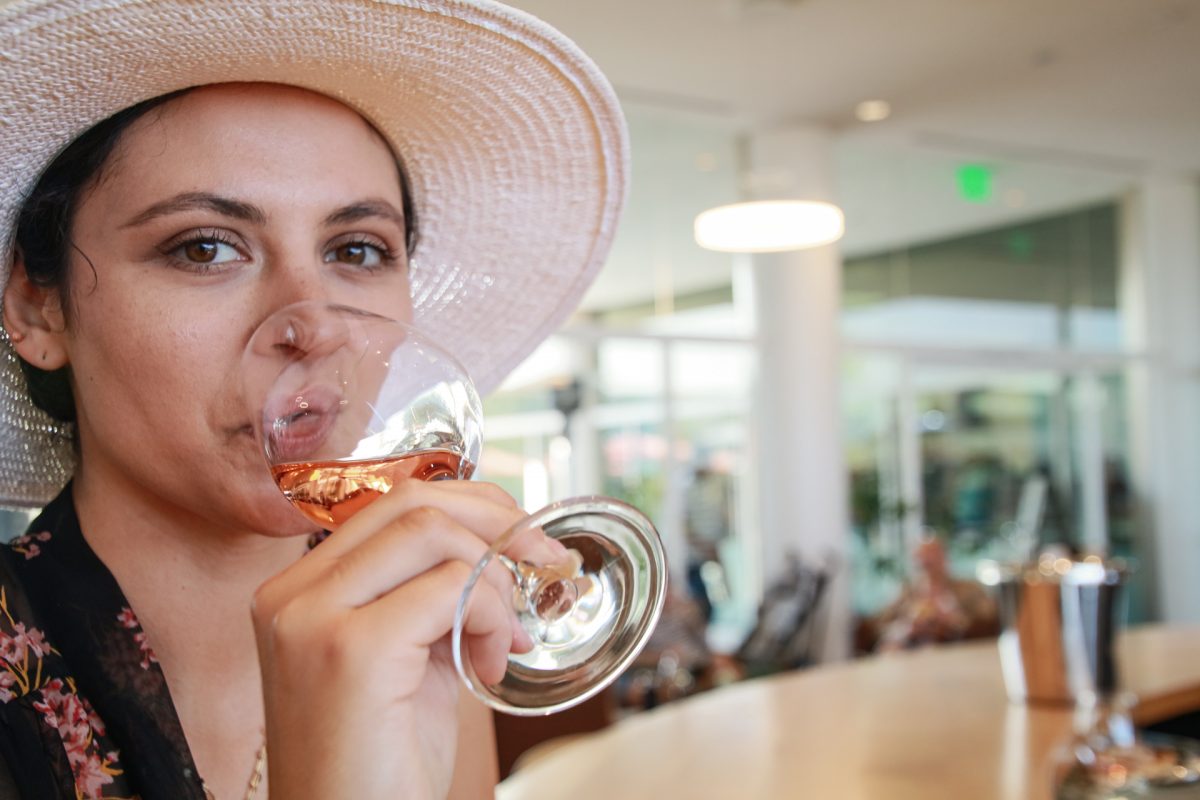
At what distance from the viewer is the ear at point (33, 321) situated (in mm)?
1003

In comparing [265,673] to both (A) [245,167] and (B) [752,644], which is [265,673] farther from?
(B) [752,644]

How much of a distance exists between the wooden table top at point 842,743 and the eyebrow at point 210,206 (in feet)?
3.69

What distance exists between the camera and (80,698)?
87cm

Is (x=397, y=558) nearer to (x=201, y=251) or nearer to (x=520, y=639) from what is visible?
(x=520, y=639)

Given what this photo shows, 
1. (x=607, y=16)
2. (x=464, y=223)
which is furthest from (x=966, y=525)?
(x=464, y=223)

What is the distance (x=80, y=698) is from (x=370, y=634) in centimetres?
37

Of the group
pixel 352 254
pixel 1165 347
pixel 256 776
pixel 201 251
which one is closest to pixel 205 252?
pixel 201 251

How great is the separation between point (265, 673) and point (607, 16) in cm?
592

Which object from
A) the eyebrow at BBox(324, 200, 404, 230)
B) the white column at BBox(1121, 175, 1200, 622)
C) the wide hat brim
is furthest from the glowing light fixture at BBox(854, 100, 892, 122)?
the eyebrow at BBox(324, 200, 404, 230)

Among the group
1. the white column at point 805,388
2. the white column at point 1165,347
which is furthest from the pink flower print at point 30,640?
the white column at point 1165,347

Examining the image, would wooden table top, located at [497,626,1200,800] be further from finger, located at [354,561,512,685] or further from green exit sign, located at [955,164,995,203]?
green exit sign, located at [955,164,995,203]

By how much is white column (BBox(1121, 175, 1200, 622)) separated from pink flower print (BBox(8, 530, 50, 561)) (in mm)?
11385

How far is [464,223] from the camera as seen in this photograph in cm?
128

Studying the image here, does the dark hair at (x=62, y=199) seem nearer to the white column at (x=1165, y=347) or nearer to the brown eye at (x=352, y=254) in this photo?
the brown eye at (x=352, y=254)
